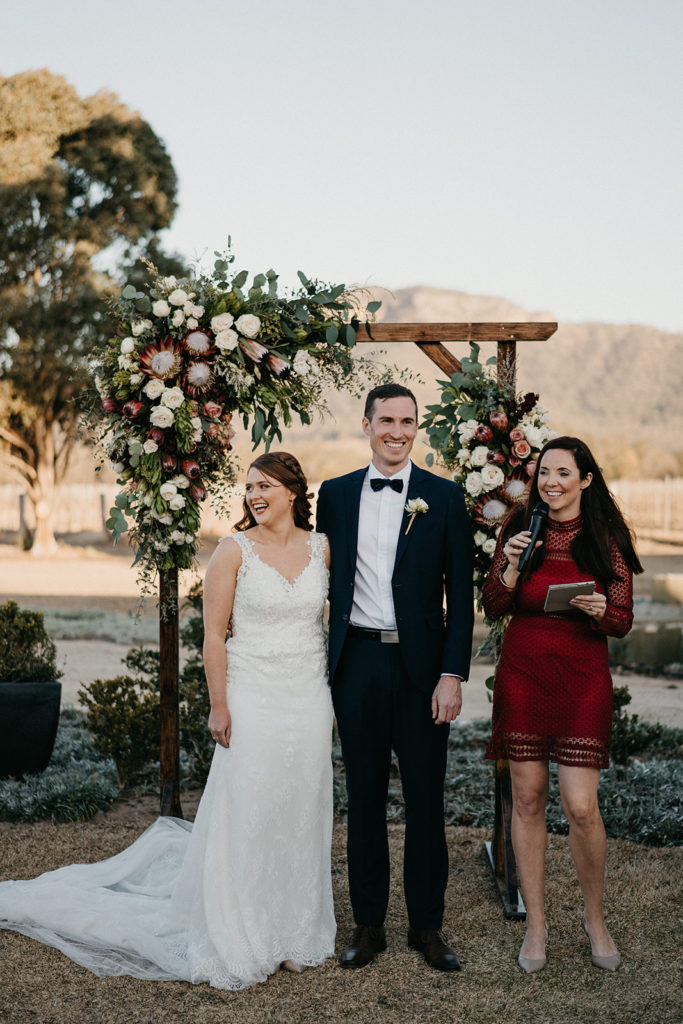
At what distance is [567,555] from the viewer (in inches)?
148

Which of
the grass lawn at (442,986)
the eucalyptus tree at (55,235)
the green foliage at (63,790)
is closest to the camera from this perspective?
the grass lawn at (442,986)

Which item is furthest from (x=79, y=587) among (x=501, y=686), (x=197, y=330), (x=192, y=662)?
(x=501, y=686)

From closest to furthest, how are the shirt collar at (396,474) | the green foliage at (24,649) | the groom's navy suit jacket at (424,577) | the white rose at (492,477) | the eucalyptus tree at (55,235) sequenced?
A: the groom's navy suit jacket at (424,577)
the shirt collar at (396,474)
the white rose at (492,477)
the green foliage at (24,649)
the eucalyptus tree at (55,235)

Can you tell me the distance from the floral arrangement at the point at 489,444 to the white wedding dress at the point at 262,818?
1.07 metres

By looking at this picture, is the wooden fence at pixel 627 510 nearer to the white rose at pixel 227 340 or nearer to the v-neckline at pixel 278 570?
the white rose at pixel 227 340

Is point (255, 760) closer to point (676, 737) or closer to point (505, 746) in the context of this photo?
point (505, 746)

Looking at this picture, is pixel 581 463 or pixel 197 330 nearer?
pixel 581 463

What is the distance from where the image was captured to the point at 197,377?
15.7ft

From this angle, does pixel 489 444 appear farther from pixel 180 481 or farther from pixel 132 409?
pixel 132 409

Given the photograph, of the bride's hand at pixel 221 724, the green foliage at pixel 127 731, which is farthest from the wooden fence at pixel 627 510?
the bride's hand at pixel 221 724

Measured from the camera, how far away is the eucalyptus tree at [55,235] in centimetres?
2397

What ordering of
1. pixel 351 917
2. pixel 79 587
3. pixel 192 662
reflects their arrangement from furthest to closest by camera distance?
pixel 79 587, pixel 192 662, pixel 351 917

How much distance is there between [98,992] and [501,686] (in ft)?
6.39

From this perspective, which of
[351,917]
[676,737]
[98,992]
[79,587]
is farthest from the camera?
[79,587]
